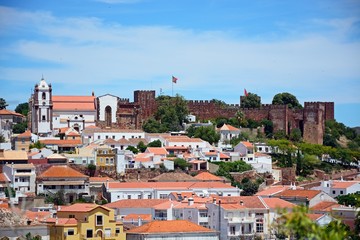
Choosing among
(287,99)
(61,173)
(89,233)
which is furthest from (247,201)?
(287,99)

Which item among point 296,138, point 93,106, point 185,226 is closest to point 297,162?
point 296,138

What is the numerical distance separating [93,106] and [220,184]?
1904 cm

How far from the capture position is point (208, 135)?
64.9 meters

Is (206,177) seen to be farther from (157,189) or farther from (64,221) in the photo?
(64,221)

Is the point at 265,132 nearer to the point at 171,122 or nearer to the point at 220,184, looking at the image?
the point at 171,122

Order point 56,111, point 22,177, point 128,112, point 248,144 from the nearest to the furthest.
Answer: point 22,177
point 248,144
point 56,111
point 128,112

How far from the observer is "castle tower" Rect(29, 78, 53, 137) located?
212ft

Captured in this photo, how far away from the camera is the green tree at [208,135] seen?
2549 inches

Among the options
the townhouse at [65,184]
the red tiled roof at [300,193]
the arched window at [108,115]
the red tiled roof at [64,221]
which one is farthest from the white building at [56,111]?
the red tiled roof at [64,221]

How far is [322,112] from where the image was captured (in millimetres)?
74062

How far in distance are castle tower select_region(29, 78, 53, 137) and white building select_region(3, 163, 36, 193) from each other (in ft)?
46.0

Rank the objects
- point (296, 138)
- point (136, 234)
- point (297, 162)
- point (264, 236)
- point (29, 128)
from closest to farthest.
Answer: point (136, 234) < point (264, 236) < point (297, 162) < point (29, 128) < point (296, 138)

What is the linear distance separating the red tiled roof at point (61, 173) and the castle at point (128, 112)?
13.6 m

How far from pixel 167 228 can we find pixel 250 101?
1540 inches
